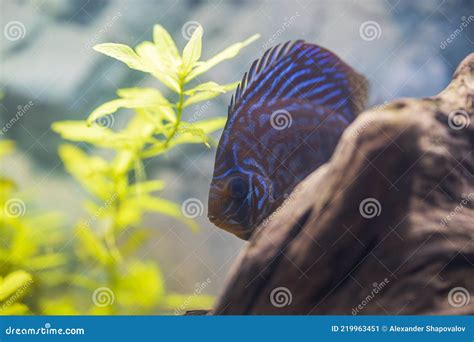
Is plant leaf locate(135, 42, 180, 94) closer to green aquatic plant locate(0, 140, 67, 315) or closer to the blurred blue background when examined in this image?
the blurred blue background

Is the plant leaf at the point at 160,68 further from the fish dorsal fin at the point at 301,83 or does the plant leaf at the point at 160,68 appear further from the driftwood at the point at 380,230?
the driftwood at the point at 380,230

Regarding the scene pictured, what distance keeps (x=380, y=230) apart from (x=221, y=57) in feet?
2.54

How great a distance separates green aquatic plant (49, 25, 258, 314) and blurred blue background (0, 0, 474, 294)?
1.5 inches

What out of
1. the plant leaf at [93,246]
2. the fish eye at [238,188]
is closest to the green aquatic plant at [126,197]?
the plant leaf at [93,246]

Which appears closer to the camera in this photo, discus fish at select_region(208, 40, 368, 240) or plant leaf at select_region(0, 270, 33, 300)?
discus fish at select_region(208, 40, 368, 240)

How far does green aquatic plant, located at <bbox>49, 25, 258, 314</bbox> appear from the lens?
1.92 metres

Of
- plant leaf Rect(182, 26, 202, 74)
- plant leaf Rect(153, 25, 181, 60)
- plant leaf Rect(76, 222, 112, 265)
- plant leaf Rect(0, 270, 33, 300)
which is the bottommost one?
plant leaf Rect(0, 270, 33, 300)

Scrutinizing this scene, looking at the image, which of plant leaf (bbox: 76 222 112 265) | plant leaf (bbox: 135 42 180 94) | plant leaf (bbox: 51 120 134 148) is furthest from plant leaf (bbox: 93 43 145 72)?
plant leaf (bbox: 76 222 112 265)

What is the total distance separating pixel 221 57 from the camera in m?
1.87

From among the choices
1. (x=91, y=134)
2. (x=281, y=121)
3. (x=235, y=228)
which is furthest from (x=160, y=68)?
(x=235, y=228)

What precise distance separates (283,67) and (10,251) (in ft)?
3.82

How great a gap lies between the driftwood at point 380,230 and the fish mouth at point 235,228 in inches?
3.4
